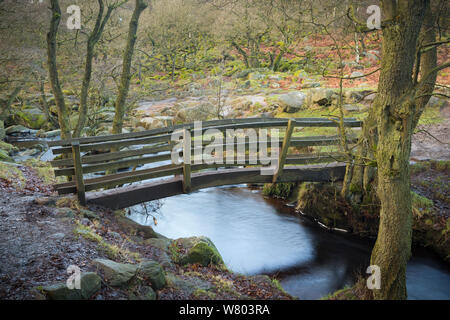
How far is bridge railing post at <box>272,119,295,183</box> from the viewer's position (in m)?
7.62

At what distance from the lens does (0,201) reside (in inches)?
250

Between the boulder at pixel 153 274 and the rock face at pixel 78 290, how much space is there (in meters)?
0.67

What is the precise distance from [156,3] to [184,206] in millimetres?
25731

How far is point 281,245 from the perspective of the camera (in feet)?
27.6

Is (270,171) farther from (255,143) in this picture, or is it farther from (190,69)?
(190,69)

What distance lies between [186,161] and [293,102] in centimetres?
1159

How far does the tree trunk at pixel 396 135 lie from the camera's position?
4.53 m

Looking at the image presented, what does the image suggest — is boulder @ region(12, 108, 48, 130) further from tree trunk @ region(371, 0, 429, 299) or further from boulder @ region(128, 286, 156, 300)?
tree trunk @ region(371, 0, 429, 299)

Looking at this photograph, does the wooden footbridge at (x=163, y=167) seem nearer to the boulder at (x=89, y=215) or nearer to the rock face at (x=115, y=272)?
the boulder at (x=89, y=215)

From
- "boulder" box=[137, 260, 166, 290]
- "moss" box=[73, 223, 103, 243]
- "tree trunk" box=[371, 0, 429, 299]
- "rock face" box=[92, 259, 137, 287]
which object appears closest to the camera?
"rock face" box=[92, 259, 137, 287]

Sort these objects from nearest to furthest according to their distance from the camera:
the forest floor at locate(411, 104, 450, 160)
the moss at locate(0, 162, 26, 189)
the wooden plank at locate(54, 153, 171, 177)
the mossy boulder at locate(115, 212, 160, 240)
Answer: the wooden plank at locate(54, 153, 171, 177) < the mossy boulder at locate(115, 212, 160, 240) < the moss at locate(0, 162, 26, 189) < the forest floor at locate(411, 104, 450, 160)

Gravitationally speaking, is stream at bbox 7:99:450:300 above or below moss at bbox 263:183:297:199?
below

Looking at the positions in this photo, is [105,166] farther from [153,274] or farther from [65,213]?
[153,274]

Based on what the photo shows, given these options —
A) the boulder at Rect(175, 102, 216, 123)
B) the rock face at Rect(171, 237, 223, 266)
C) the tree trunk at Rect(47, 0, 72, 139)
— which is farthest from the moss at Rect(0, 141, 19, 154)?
the rock face at Rect(171, 237, 223, 266)
